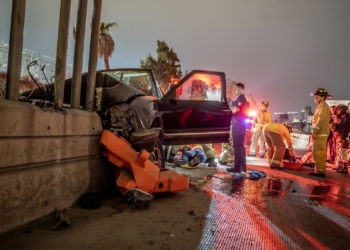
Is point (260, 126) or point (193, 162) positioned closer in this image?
point (193, 162)

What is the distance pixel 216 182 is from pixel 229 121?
4.40 feet

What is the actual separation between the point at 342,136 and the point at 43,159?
7531 millimetres

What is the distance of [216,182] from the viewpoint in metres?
4.66

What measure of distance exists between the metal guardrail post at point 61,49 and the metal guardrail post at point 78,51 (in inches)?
11.2

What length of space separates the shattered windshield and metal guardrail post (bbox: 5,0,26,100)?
2.74 metres

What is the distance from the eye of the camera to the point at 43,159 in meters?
2.45

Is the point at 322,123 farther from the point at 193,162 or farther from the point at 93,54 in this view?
the point at 93,54

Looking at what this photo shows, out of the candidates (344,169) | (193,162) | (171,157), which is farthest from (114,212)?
(344,169)

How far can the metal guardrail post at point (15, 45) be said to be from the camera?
242 cm

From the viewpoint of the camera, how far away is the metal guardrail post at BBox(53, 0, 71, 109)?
109 inches

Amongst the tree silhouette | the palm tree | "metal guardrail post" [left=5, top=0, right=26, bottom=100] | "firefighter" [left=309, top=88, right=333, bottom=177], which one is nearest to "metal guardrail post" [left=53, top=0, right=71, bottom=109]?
"metal guardrail post" [left=5, top=0, right=26, bottom=100]

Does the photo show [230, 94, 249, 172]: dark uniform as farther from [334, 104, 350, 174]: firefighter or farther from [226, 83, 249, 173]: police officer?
[334, 104, 350, 174]: firefighter

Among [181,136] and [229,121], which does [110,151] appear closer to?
[181,136]

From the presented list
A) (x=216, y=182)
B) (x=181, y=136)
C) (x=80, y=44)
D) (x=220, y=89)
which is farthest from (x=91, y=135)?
(x=220, y=89)
